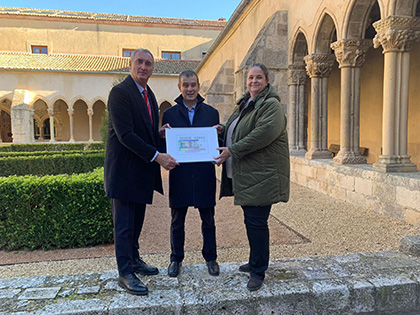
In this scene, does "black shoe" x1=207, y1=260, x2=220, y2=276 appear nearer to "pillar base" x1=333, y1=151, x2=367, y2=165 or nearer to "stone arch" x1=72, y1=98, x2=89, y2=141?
"pillar base" x1=333, y1=151, x2=367, y2=165

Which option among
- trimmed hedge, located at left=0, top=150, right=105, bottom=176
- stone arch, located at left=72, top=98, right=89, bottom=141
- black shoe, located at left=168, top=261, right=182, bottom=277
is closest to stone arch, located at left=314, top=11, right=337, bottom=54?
black shoe, located at left=168, top=261, right=182, bottom=277

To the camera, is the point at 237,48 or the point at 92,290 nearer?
the point at 92,290

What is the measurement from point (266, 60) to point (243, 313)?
21.7 feet

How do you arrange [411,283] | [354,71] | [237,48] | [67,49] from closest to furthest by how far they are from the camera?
[411,283] < [354,71] < [237,48] < [67,49]

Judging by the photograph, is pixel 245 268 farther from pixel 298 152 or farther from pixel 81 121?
pixel 81 121

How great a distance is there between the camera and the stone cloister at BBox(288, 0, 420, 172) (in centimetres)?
438

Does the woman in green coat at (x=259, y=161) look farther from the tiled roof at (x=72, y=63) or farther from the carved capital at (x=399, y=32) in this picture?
the tiled roof at (x=72, y=63)

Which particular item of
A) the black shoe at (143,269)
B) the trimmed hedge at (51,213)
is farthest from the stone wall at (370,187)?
the trimmed hedge at (51,213)

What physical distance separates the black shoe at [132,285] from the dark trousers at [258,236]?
75cm

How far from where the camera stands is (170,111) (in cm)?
241

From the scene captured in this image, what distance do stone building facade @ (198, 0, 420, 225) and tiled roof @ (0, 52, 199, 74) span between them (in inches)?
533

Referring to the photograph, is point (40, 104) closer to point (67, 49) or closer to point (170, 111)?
point (67, 49)

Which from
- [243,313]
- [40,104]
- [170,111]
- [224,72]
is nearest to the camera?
[243,313]

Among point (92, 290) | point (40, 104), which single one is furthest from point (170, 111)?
point (40, 104)
